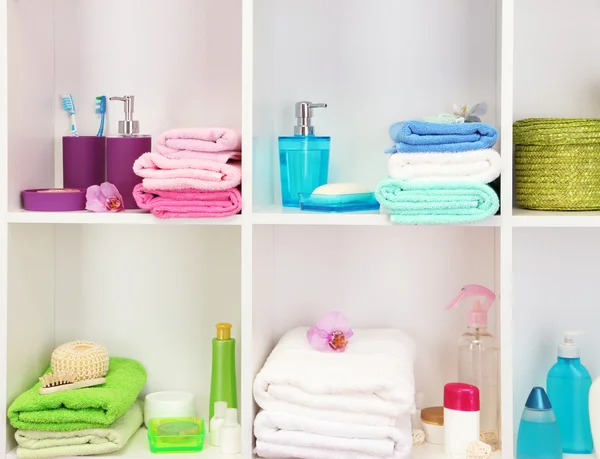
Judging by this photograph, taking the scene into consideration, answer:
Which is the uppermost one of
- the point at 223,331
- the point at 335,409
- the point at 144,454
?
the point at 223,331

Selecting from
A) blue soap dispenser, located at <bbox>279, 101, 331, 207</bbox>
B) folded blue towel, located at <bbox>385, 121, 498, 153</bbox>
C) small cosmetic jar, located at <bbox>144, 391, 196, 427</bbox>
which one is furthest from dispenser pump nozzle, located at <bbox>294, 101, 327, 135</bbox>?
small cosmetic jar, located at <bbox>144, 391, 196, 427</bbox>

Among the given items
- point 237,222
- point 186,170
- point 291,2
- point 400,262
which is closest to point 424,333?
point 400,262

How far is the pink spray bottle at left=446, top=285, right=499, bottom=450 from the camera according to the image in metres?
1.65

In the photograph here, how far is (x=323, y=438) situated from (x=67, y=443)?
1.52 feet

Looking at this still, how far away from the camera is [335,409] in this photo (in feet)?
4.88

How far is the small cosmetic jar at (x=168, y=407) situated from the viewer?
1.72 meters

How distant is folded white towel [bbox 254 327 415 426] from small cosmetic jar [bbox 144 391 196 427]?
0.24 meters

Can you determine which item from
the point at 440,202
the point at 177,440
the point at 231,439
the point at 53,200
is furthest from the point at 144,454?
the point at 440,202

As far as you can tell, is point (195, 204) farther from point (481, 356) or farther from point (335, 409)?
point (481, 356)

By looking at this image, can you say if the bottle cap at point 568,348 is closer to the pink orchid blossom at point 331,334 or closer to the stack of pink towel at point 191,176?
the pink orchid blossom at point 331,334

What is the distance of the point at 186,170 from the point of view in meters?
1.50

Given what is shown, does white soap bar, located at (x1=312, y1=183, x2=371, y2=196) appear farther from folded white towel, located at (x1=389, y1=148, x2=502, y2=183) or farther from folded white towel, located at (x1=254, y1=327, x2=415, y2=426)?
folded white towel, located at (x1=254, y1=327, x2=415, y2=426)

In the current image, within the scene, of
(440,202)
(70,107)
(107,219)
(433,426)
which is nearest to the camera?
(440,202)

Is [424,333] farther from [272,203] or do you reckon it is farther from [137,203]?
[137,203]
